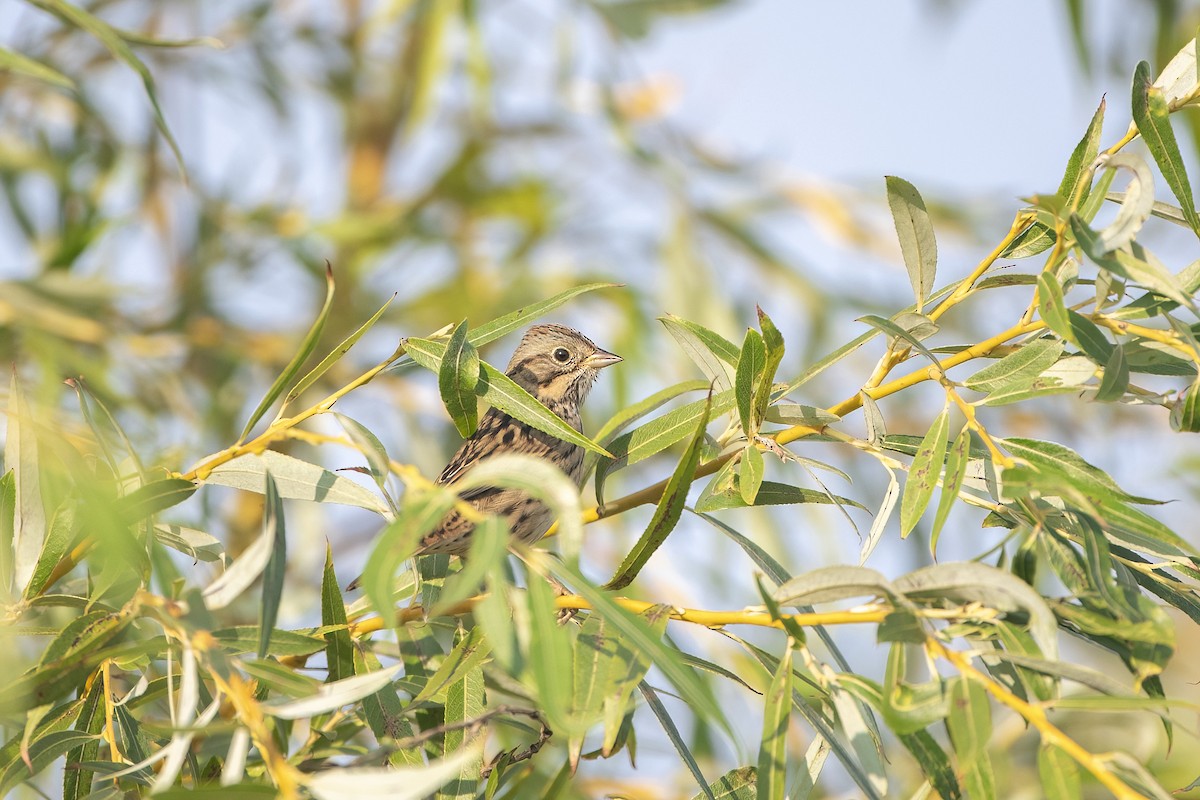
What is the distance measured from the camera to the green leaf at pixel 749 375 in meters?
1.90

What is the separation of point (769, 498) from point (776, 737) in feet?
1.77

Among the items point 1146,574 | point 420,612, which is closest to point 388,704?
point 420,612

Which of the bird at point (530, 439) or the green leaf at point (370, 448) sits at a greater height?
the green leaf at point (370, 448)

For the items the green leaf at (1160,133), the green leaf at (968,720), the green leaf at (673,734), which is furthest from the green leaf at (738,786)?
the green leaf at (1160,133)

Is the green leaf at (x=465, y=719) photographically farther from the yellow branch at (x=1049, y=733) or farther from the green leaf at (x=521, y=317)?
the yellow branch at (x=1049, y=733)

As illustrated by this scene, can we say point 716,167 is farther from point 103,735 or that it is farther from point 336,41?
point 103,735

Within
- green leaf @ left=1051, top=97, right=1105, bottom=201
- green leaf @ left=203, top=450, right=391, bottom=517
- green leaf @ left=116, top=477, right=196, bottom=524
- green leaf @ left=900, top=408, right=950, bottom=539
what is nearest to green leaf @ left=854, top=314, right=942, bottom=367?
green leaf @ left=900, top=408, right=950, bottom=539

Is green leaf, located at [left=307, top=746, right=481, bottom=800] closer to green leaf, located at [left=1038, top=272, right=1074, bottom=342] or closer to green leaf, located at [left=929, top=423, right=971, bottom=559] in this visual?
green leaf, located at [left=929, top=423, right=971, bottom=559]

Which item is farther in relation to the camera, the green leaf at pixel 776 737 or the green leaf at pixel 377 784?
the green leaf at pixel 776 737

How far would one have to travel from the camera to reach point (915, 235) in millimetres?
2002

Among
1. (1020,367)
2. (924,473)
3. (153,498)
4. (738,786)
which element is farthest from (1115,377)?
(153,498)

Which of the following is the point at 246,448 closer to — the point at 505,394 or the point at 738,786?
the point at 505,394

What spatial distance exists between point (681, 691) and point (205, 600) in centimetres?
63

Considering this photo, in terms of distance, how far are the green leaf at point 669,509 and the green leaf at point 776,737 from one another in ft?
0.80
